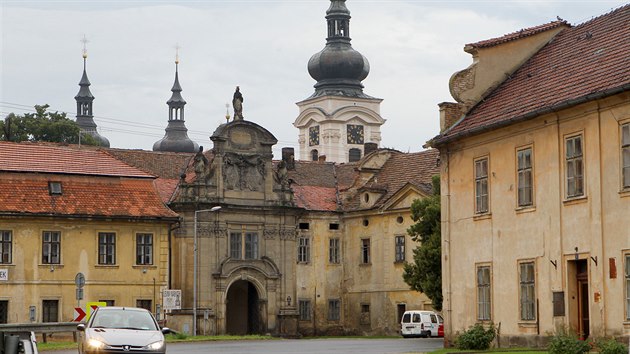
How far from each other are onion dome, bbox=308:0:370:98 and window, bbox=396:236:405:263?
57.5m

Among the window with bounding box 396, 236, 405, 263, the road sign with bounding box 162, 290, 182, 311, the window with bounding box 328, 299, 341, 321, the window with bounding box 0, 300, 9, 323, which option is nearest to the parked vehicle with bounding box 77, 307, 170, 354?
the road sign with bounding box 162, 290, 182, 311

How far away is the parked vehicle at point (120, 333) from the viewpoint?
91.9ft

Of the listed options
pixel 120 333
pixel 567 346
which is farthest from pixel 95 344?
pixel 567 346

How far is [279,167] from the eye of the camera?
6988 cm

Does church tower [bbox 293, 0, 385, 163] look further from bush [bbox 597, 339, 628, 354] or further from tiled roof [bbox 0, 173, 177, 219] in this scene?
bush [bbox 597, 339, 628, 354]

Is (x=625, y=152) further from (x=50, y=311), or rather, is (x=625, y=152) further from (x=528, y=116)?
(x=50, y=311)

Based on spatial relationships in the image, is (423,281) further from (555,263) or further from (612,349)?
(612,349)

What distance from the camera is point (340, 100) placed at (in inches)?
5015

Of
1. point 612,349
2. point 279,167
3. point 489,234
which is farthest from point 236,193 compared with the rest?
point 612,349

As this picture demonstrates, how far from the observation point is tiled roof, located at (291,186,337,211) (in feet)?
235

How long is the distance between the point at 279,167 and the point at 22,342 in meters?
51.5

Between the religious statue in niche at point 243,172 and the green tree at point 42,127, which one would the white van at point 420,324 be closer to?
the religious statue in niche at point 243,172

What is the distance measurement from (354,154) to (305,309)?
187 feet

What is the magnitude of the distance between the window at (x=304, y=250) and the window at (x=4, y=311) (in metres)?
17.6
